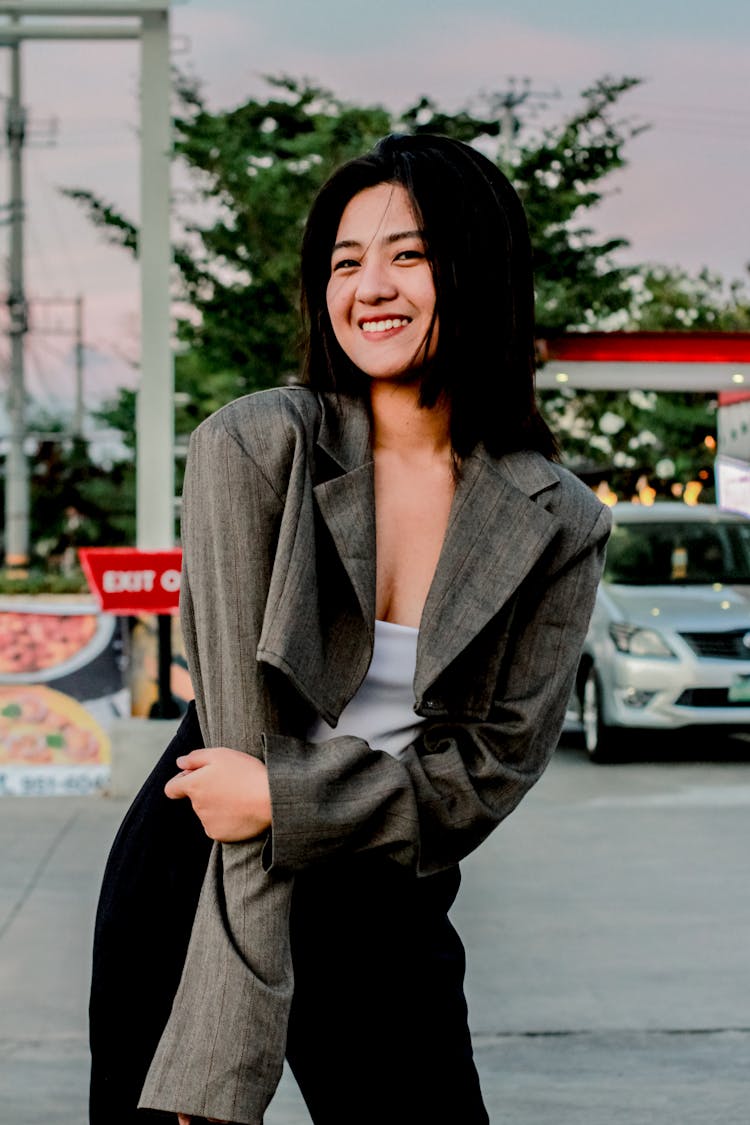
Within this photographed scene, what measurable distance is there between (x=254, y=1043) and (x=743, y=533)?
33.1 ft

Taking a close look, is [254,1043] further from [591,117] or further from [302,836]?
[591,117]

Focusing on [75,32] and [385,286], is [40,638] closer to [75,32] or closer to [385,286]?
[75,32]

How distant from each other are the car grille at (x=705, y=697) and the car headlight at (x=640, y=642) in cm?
25

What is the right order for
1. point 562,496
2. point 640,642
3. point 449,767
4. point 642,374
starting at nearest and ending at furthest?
point 449,767 → point 562,496 → point 640,642 → point 642,374

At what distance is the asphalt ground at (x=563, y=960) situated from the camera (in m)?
4.05

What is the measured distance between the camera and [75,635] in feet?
28.1

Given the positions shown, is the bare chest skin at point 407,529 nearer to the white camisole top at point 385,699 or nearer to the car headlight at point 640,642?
the white camisole top at point 385,699

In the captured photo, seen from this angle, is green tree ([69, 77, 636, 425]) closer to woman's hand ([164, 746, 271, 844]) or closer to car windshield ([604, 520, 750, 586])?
car windshield ([604, 520, 750, 586])

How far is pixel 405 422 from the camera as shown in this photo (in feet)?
6.92

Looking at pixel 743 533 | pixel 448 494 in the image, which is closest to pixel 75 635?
pixel 743 533

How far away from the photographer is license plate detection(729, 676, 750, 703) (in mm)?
10086

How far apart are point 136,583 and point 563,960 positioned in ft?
11.3

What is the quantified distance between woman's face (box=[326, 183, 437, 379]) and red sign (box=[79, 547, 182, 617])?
596 cm

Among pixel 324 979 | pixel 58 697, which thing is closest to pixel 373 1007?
pixel 324 979
